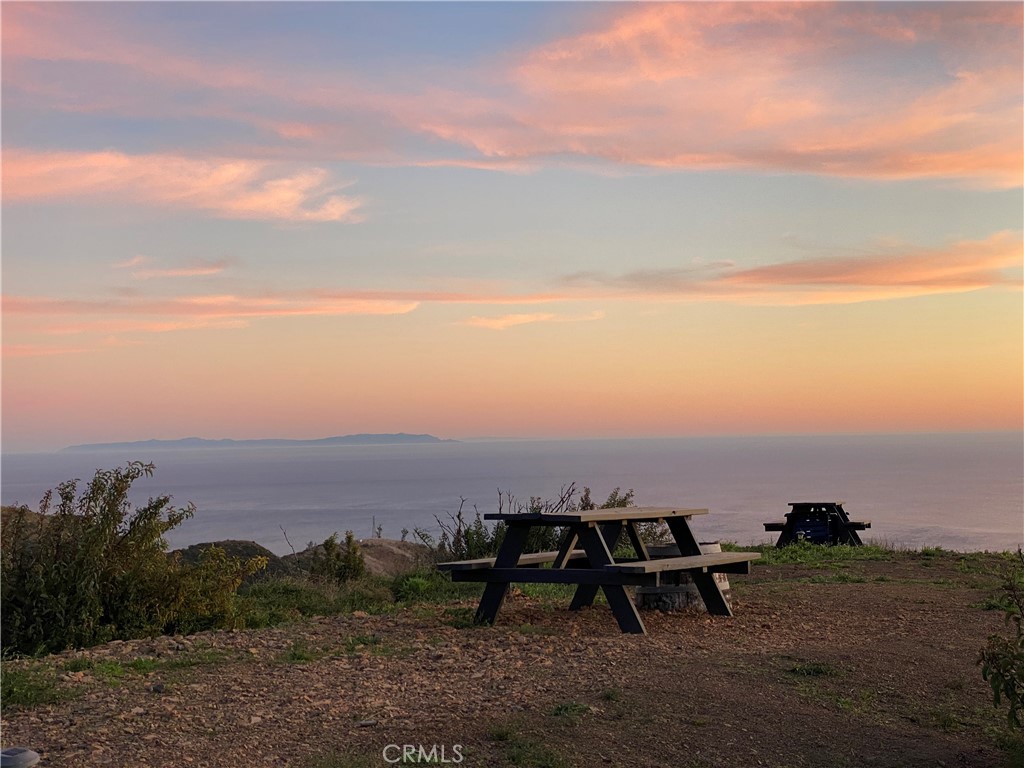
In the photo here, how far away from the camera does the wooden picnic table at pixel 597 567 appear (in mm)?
8023

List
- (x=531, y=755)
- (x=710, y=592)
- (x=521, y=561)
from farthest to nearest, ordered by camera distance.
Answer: (x=521, y=561)
(x=710, y=592)
(x=531, y=755)

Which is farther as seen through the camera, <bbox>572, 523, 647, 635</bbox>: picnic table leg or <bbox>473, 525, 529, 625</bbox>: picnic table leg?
<bbox>473, 525, 529, 625</bbox>: picnic table leg

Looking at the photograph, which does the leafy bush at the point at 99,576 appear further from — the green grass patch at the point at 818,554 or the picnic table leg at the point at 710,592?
the green grass patch at the point at 818,554

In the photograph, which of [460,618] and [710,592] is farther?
[710,592]

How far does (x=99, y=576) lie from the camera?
8.02m

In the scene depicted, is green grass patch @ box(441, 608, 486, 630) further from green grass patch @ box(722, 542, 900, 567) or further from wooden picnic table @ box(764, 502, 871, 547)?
wooden picnic table @ box(764, 502, 871, 547)

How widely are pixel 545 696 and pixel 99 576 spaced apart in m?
3.98

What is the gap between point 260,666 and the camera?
6723 mm

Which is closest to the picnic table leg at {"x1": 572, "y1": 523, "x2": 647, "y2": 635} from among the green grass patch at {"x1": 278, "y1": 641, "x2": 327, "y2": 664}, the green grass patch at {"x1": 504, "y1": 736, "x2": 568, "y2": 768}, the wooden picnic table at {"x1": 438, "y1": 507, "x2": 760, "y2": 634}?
the wooden picnic table at {"x1": 438, "y1": 507, "x2": 760, "y2": 634}

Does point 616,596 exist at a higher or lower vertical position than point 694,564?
lower

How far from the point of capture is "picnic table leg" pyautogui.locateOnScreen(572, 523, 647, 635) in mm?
7961

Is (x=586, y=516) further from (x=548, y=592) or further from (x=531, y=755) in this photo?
(x=531, y=755)

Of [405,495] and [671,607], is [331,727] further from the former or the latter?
[405,495]

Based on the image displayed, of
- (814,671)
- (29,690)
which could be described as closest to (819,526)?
(814,671)
